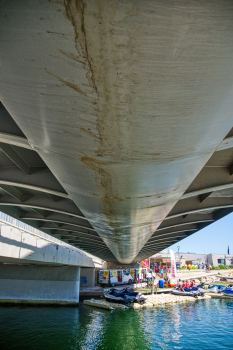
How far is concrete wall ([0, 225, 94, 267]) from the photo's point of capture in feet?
48.9

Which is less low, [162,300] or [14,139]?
[14,139]

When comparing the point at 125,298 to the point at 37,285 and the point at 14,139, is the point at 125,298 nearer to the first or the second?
the point at 37,285

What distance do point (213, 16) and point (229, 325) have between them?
2129 cm

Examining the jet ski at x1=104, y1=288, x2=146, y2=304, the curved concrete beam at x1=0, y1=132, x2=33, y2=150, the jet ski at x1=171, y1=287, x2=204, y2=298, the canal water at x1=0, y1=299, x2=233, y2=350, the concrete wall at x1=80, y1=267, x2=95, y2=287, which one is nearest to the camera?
the curved concrete beam at x1=0, y1=132, x2=33, y2=150

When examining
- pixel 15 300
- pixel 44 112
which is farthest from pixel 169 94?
pixel 15 300

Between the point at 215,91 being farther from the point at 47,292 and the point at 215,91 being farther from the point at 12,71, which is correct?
the point at 47,292

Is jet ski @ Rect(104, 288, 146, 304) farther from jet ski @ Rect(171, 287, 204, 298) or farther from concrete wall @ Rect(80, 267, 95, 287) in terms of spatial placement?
concrete wall @ Rect(80, 267, 95, 287)

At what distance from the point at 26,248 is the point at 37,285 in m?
10.9

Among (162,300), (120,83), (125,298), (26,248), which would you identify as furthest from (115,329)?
(120,83)

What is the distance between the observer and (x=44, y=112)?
7.75 feet

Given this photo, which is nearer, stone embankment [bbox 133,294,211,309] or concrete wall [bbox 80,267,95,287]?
stone embankment [bbox 133,294,211,309]

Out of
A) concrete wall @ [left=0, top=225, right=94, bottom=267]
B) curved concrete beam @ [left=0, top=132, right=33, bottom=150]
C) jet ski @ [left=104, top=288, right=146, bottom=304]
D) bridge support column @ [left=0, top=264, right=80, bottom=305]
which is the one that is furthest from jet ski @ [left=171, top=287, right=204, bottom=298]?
curved concrete beam @ [left=0, top=132, right=33, bottom=150]

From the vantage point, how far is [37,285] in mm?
25484

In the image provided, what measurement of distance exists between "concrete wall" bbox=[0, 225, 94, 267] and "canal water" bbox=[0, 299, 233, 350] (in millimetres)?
4428
